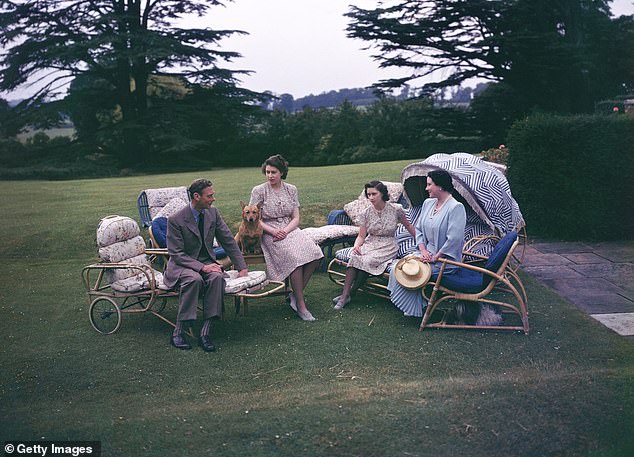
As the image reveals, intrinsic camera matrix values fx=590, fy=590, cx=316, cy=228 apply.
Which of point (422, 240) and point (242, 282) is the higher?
point (422, 240)

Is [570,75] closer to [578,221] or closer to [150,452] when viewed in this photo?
[578,221]

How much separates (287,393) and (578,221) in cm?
628

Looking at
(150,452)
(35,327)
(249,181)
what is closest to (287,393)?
(150,452)

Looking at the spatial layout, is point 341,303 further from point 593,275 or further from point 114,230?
point 593,275

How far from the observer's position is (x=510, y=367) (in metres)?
4.54

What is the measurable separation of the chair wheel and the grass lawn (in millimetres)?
99

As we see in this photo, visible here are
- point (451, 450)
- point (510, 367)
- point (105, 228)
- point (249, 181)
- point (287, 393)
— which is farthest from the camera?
point (249, 181)

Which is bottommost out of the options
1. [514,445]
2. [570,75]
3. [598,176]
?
[514,445]

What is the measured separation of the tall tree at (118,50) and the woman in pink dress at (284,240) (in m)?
9.96

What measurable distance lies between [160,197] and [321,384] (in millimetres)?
4434

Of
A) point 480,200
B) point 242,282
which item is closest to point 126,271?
point 242,282

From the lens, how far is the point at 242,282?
5305 mm

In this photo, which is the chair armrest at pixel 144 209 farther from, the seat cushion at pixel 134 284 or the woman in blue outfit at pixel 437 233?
the woman in blue outfit at pixel 437 233

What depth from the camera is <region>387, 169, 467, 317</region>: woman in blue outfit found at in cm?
536
